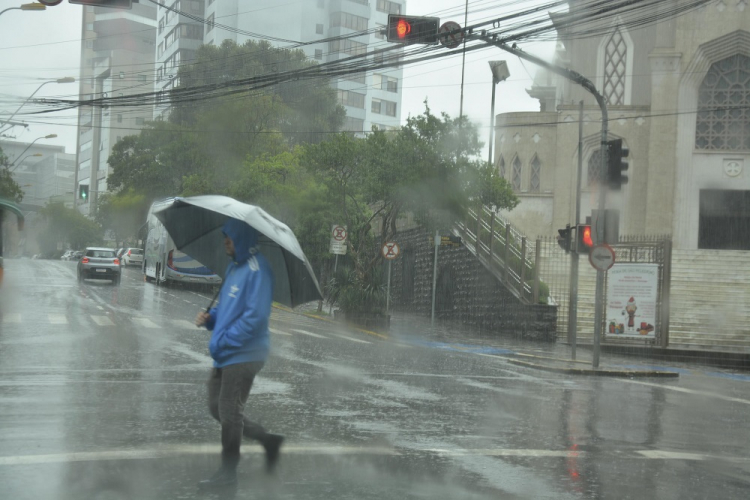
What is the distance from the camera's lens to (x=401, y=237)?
3747cm

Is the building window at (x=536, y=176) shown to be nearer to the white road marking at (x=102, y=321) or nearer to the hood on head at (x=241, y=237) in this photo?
the white road marking at (x=102, y=321)

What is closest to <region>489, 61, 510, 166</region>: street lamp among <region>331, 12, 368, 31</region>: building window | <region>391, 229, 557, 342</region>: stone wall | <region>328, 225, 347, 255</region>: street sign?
<region>391, 229, 557, 342</region>: stone wall

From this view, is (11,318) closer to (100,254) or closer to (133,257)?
(100,254)

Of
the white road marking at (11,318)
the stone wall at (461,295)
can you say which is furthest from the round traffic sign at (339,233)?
the white road marking at (11,318)

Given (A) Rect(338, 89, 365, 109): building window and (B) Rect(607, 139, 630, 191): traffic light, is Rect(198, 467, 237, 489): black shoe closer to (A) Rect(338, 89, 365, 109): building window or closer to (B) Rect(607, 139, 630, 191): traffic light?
(B) Rect(607, 139, 630, 191): traffic light

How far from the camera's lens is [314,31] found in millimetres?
92438

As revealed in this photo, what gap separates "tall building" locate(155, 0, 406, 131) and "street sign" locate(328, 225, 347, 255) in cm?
5807

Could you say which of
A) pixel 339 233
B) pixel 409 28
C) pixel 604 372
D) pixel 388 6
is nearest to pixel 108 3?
pixel 409 28

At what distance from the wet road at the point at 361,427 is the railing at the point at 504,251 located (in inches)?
379

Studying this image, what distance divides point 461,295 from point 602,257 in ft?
42.5

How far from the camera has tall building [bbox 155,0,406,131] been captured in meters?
87.4

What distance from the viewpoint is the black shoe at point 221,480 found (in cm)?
584

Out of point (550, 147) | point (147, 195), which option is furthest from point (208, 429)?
point (147, 195)

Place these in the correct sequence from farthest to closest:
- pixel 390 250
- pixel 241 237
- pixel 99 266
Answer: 1. pixel 99 266
2. pixel 390 250
3. pixel 241 237
